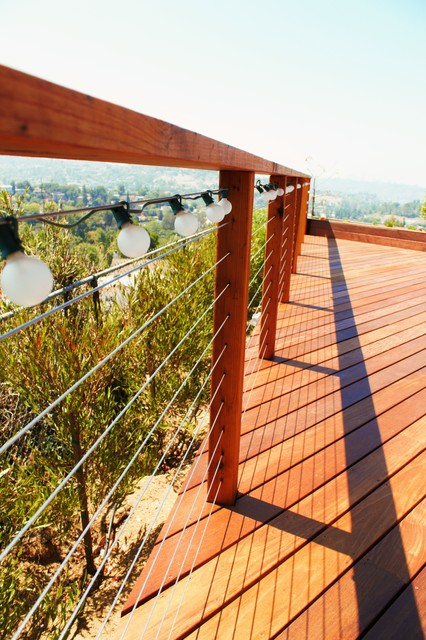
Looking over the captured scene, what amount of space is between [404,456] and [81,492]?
294 centimetres

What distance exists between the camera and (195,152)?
81 cm

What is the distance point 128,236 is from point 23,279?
0.82ft

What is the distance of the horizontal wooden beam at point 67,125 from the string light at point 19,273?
0.28 ft

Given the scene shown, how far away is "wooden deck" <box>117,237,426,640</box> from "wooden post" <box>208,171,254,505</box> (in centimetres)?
13

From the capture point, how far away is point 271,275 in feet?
9.36

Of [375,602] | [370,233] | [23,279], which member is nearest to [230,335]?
[375,602]

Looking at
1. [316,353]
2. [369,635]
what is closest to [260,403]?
[316,353]

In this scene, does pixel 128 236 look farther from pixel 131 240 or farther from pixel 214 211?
pixel 214 211

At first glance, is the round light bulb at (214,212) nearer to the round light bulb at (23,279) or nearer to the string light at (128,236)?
the string light at (128,236)

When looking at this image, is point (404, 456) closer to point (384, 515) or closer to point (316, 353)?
point (384, 515)

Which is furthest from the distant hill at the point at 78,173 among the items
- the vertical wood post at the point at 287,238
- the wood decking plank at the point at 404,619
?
the wood decking plank at the point at 404,619

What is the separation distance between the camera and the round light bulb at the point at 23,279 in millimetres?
429

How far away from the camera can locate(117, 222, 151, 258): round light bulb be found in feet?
2.15

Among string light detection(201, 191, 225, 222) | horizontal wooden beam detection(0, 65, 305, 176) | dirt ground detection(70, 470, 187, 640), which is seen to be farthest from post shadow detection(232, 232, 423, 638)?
dirt ground detection(70, 470, 187, 640)
